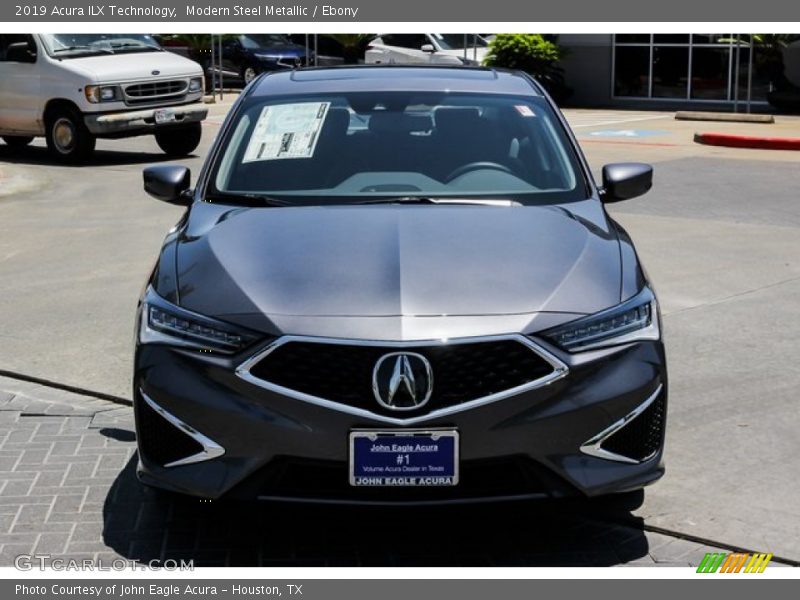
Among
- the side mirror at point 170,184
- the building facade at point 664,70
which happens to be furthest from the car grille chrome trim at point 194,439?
the building facade at point 664,70

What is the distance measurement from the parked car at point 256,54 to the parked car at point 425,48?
1.94 m

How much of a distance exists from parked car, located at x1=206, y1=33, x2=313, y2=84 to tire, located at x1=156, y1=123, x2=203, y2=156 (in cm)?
1492

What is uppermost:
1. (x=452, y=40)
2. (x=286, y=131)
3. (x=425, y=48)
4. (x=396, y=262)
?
(x=286, y=131)

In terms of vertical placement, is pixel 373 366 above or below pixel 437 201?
below

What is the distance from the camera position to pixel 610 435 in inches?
178

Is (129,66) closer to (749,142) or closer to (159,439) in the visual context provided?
(749,142)

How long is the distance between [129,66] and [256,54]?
1634 centimetres

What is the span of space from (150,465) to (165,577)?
1.23 feet

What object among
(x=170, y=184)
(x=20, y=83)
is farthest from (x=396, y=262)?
(x=20, y=83)

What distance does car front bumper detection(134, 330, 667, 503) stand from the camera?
14.3ft

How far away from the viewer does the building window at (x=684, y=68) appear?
2853 centimetres

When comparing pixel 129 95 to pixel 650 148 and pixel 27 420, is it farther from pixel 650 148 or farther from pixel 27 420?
pixel 27 420

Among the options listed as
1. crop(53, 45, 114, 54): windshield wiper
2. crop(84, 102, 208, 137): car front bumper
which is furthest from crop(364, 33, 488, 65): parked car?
crop(84, 102, 208, 137): car front bumper

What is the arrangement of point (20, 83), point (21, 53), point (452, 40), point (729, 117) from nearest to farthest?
1. point (21, 53)
2. point (20, 83)
3. point (729, 117)
4. point (452, 40)
